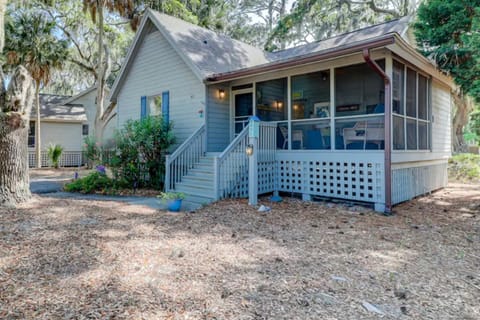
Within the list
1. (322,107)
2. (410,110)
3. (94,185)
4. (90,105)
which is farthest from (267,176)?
(90,105)

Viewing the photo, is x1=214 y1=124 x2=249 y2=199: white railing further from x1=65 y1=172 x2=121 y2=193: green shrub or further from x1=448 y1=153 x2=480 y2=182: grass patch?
x1=448 y1=153 x2=480 y2=182: grass patch

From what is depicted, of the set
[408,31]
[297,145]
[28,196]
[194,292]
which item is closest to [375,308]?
[194,292]

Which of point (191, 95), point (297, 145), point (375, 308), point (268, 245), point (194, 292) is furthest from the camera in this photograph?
point (191, 95)

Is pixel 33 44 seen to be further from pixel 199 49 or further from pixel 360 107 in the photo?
pixel 360 107

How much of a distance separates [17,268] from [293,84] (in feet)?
23.8

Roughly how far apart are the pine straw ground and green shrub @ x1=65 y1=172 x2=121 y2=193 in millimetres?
2971

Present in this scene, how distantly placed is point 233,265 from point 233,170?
4.23m

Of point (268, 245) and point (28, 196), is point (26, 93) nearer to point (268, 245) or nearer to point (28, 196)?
point (28, 196)

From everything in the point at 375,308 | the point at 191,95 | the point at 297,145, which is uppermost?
the point at 191,95

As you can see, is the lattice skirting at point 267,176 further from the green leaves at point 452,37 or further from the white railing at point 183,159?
the green leaves at point 452,37

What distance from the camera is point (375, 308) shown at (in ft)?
8.86

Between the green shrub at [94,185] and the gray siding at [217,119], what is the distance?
10.1ft

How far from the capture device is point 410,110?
8070mm

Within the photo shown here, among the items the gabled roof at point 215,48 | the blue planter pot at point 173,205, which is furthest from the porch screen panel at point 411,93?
the blue planter pot at point 173,205
